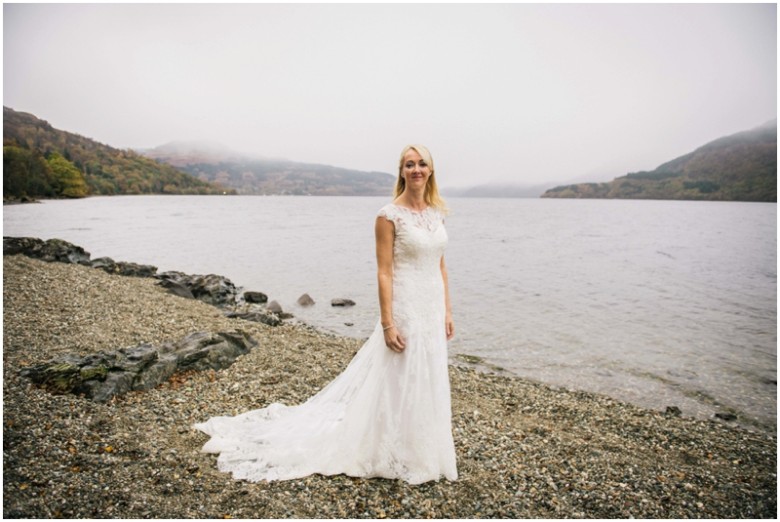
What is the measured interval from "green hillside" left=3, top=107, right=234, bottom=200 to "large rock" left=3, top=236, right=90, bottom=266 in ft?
233

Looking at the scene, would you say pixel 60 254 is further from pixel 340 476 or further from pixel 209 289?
pixel 340 476

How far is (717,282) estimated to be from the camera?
25609 mm

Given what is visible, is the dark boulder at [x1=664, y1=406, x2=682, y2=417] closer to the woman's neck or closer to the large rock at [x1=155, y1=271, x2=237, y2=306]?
the woman's neck

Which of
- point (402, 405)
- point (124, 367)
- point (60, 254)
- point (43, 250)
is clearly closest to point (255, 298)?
point (60, 254)

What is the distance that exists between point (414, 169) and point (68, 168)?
137261 millimetres

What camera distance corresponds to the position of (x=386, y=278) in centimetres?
459

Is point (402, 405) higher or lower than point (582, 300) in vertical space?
higher

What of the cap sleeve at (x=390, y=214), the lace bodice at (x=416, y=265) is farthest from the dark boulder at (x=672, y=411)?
the cap sleeve at (x=390, y=214)

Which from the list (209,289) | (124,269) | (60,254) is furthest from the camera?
(124,269)

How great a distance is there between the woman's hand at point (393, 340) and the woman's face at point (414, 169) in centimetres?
160

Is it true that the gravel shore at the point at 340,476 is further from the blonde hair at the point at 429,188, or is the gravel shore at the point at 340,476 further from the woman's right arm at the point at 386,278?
the blonde hair at the point at 429,188

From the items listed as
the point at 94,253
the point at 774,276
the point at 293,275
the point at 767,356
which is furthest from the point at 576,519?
the point at 94,253

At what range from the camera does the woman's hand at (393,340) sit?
15.2 ft

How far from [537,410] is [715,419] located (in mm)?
4302
